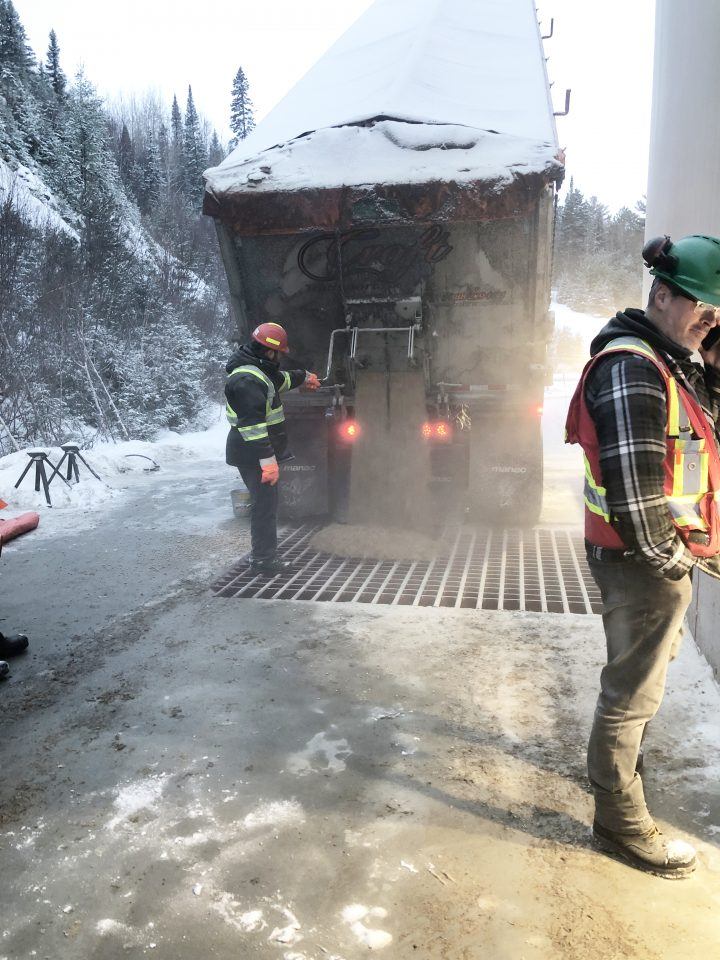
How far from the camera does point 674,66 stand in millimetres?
5043

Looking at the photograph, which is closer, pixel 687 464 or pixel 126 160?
pixel 687 464

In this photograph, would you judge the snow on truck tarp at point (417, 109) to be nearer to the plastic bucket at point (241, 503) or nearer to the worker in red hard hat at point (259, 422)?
Answer: the worker in red hard hat at point (259, 422)

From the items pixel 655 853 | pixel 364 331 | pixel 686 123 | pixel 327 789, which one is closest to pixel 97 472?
pixel 364 331

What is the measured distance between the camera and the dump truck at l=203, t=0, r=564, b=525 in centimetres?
534

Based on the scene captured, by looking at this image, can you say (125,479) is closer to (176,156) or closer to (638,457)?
(638,457)

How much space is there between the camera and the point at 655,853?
2.29 m

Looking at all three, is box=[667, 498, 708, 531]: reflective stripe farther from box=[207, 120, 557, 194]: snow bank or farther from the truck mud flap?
the truck mud flap

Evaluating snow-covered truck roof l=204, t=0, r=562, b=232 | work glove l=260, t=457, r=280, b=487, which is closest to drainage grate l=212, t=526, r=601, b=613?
work glove l=260, t=457, r=280, b=487

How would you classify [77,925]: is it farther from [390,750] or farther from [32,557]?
[32,557]

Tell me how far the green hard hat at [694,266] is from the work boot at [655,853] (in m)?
1.75

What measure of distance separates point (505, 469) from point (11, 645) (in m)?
4.22

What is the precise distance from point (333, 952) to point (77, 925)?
0.82 meters

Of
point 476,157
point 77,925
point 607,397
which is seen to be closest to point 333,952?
point 77,925

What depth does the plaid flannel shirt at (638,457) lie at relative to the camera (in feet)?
6.71
